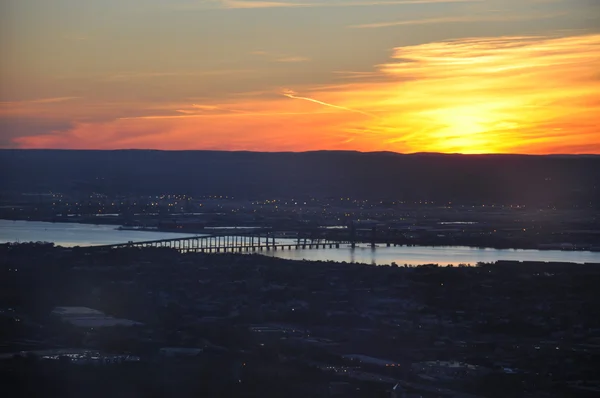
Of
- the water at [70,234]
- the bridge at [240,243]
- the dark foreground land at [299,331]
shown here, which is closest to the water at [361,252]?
the water at [70,234]

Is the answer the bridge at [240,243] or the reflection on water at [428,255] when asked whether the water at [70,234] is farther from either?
the reflection on water at [428,255]

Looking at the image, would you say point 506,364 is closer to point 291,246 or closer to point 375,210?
point 291,246

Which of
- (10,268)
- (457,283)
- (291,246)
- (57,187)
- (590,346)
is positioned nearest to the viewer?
(590,346)

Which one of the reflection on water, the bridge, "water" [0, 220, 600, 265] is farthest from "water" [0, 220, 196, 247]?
the reflection on water

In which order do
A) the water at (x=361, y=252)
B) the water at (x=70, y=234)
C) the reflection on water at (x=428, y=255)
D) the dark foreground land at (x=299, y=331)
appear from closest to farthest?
1. the dark foreground land at (x=299, y=331)
2. the reflection on water at (x=428, y=255)
3. the water at (x=361, y=252)
4. the water at (x=70, y=234)

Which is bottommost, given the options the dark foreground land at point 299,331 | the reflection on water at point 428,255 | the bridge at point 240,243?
the dark foreground land at point 299,331

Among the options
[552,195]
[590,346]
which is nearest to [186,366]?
[590,346]

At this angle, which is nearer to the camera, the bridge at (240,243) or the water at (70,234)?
the bridge at (240,243)
